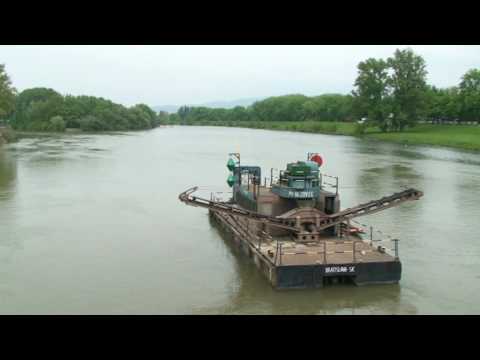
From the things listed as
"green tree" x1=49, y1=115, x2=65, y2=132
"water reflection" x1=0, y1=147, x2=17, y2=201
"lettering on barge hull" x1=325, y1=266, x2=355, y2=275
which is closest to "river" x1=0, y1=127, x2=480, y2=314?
"water reflection" x1=0, y1=147, x2=17, y2=201

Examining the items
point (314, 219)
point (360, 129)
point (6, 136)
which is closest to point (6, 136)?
point (6, 136)

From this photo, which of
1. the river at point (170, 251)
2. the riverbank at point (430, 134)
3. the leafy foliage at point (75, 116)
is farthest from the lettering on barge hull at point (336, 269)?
the leafy foliage at point (75, 116)

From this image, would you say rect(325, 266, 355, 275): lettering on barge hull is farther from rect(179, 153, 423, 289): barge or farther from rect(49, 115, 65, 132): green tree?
rect(49, 115, 65, 132): green tree

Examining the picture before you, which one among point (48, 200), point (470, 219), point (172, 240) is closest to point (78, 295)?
point (172, 240)

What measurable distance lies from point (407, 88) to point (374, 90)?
5.53 m

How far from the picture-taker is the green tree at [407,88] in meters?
87.6

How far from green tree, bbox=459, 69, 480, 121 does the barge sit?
74698 millimetres

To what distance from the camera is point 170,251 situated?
64.5 feet

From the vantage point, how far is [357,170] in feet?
148

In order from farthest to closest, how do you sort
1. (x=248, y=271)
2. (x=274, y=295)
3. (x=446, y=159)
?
(x=446, y=159), (x=248, y=271), (x=274, y=295)

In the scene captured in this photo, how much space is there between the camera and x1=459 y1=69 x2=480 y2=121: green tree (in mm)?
85406

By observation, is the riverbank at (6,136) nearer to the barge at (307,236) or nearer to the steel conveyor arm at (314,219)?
the barge at (307,236)
